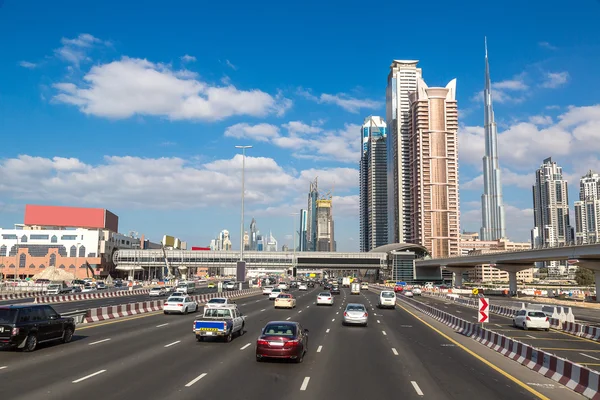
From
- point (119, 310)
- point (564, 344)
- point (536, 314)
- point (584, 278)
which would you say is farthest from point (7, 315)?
point (584, 278)

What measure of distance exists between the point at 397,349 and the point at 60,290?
61.0 metres

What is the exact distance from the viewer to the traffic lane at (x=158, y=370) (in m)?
12.4

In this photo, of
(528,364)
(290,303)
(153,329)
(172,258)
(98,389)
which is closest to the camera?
(98,389)

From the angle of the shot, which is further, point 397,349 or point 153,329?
point 153,329

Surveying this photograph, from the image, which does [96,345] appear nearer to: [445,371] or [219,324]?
[219,324]

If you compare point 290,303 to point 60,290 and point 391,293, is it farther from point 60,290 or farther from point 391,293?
point 60,290

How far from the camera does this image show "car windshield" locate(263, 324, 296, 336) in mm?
17062

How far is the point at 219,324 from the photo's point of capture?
876 inches

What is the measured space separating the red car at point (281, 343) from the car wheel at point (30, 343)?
28.4ft

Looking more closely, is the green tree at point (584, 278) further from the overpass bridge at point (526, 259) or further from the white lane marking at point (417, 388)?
the white lane marking at point (417, 388)

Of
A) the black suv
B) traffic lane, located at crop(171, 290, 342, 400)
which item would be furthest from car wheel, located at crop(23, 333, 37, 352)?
traffic lane, located at crop(171, 290, 342, 400)

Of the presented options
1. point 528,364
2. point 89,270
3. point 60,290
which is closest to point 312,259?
point 89,270

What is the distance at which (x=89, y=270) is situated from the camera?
141 metres

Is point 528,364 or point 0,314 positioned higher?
point 0,314
